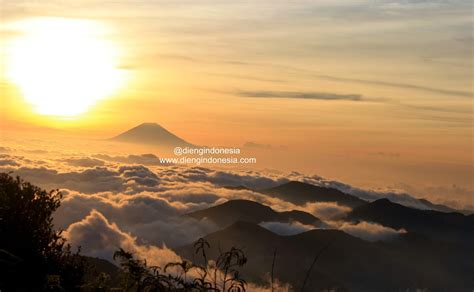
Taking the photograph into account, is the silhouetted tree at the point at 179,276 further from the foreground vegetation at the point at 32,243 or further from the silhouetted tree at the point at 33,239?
the silhouetted tree at the point at 33,239

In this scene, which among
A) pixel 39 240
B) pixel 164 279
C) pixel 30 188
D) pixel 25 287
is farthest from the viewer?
pixel 30 188

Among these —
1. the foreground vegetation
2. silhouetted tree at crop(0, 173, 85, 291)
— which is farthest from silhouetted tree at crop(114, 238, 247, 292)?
silhouetted tree at crop(0, 173, 85, 291)

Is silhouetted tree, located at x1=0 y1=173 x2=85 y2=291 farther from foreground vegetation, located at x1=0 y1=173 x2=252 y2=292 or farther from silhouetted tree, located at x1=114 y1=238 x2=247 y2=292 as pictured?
silhouetted tree, located at x1=114 y1=238 x2=247 y2=292

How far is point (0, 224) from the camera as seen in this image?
87.8 ft

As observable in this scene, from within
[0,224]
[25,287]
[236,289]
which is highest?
[236,289]

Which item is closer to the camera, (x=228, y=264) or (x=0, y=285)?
(x=228, y=264)

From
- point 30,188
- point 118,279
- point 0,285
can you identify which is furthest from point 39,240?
point 118,279

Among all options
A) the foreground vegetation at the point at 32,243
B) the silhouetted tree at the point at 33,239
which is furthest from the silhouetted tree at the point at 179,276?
the silhouetted tree at the point at 33,239

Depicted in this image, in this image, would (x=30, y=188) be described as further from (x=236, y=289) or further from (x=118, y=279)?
(x=236, y=289)

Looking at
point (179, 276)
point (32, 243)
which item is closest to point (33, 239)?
point (32, 243)

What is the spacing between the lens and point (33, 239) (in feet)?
92.8

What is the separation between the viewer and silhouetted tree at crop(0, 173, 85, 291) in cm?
2675

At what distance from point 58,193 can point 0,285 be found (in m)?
11.9

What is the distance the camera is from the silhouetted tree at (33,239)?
26750 mm
